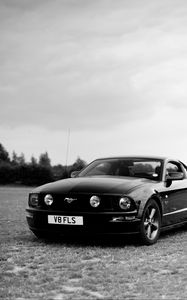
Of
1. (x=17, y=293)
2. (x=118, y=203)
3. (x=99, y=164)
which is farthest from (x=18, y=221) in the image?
(x=17, y=293)

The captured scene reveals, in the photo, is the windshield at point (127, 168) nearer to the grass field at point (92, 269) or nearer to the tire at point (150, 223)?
the tire at point (150, 223)

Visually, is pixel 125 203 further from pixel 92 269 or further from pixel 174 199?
pixel 92 269

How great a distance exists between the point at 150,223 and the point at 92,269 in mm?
2511

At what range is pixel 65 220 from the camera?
8.23 metres

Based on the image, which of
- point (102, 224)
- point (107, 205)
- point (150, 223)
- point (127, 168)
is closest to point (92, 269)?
point (102, 224)

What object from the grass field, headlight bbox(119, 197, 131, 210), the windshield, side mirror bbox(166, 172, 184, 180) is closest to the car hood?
headlight bbox(119, 197, 131, 210)

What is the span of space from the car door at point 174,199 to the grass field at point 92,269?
1.40 feet

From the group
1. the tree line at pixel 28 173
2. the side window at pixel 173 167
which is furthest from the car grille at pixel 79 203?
the tree line at pixel 28 173

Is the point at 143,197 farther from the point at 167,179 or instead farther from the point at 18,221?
the point at 18,221

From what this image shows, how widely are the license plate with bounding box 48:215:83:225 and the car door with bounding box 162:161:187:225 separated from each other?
169cm

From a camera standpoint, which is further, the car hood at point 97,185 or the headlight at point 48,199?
the headlight at point 48,199

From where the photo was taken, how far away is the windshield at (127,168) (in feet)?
31.2

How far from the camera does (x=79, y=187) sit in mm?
8414

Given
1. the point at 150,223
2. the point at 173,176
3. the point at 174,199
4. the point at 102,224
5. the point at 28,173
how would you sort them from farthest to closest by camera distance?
the point at 28,173
the point at 174,199
the point at 173,176
the point at 150,223
the point at 102,224
